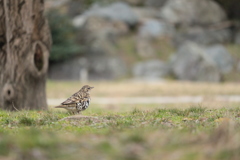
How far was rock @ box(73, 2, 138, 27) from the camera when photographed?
47125 millimetres

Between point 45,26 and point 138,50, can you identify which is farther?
point 138,50

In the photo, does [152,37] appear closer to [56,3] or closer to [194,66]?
[194,66]

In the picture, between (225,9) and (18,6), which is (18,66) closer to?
(18,6)

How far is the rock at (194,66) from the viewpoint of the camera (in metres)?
38.5

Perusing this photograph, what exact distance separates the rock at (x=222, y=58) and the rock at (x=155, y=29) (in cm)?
492

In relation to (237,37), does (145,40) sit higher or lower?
lower

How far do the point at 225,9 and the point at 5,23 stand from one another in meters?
37.2

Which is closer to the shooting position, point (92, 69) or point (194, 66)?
point (194, 66)

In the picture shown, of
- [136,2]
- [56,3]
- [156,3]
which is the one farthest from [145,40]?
[136,2]

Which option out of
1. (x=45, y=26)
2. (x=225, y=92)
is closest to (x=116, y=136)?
(x=45, y=26)

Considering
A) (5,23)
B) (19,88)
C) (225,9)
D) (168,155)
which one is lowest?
(168,155)

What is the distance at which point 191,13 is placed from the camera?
49750 millimetres

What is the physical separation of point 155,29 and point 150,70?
7456 mm

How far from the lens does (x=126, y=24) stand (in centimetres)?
4762
